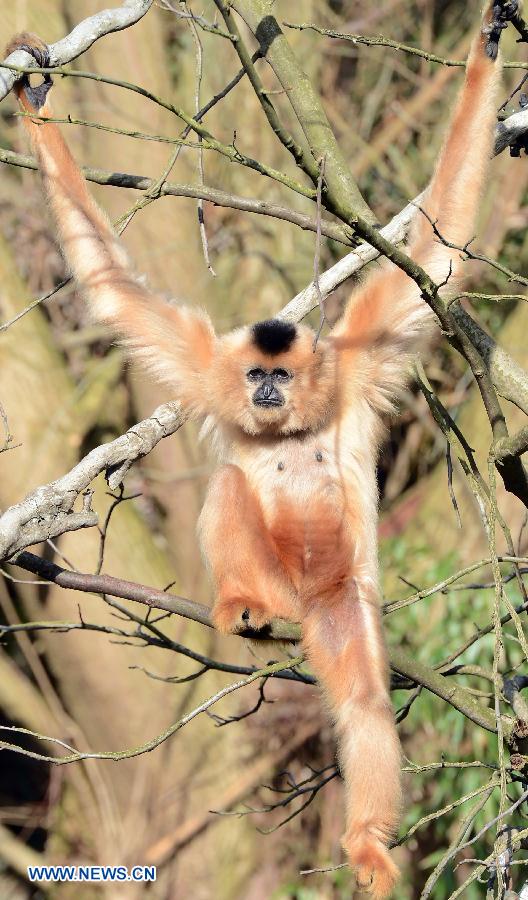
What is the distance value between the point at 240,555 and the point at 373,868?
165 centimetres

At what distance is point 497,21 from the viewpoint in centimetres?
448

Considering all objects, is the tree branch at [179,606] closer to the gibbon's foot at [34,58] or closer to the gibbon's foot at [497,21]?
the gibbon's foot at [34,58]

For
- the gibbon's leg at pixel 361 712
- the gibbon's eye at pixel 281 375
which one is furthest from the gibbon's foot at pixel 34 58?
the gibbon's leg at pixel 361 712

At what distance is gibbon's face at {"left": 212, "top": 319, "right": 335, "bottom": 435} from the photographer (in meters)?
5.57

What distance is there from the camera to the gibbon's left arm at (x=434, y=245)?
4652mm

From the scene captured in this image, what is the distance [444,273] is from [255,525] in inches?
65.1

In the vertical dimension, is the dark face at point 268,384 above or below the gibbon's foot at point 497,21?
below

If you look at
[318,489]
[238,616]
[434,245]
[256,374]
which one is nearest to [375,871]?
[238,616]

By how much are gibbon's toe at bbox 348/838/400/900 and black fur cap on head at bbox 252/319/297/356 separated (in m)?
2.59

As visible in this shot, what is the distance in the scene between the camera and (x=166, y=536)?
11203mm

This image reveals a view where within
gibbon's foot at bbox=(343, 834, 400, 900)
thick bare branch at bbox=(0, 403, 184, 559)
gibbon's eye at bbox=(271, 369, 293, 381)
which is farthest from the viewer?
→ gibbon's eye at bbox=(271, 369, 293, 381)

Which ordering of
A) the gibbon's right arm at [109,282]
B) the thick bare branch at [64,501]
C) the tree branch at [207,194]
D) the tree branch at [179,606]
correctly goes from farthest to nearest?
the gibbon's right arm at [109,282]
the tree branch at [207,194]
the tree branch at [179,606]
the thick bare branch at [64,501]

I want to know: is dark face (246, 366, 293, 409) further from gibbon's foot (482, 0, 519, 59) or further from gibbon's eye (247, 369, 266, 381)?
gibbon's foot (482, 0, 519, 59)

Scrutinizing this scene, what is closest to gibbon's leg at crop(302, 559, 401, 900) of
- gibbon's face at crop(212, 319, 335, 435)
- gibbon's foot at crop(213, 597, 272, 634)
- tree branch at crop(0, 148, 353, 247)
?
gibbon's foot at crop(213, 597, 272, 634)
